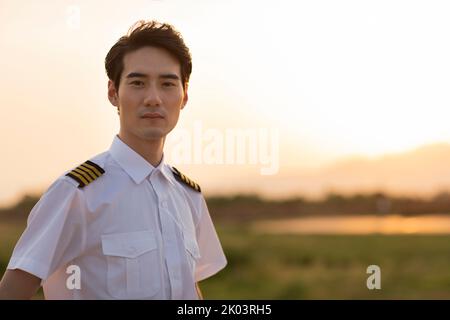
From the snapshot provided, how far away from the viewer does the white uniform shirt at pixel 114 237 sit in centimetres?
303

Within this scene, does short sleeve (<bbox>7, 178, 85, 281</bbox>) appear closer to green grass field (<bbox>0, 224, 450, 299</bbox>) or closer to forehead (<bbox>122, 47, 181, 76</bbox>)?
forehead (<bbox>122, 47, 181, 76</bbox>)

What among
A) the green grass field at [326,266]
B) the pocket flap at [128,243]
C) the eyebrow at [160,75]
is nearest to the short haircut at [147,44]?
the eyebrow at [160,75]

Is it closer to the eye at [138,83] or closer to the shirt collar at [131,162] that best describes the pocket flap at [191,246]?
the shirt collar at [131,162]

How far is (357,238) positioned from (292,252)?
536 centimetres

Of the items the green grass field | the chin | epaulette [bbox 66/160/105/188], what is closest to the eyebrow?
the chin

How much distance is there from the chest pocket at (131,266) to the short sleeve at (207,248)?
20.6 inches

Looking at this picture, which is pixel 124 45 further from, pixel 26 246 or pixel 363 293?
pixel 363 293

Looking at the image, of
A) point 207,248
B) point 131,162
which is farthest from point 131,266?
point 207,248

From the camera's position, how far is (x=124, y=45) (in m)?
3.35

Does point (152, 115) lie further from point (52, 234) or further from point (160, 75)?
point (52, 234)

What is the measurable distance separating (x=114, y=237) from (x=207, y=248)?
77 centimetres

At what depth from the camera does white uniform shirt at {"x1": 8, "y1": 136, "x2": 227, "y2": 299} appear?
3.03 meters
